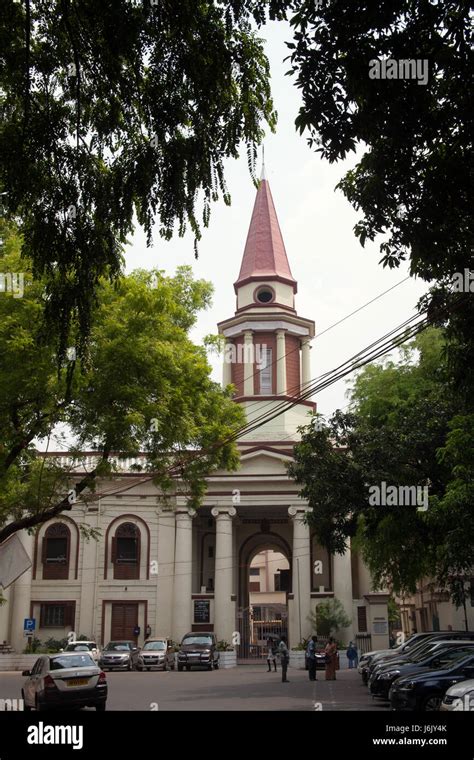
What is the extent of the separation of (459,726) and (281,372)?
1772 inches

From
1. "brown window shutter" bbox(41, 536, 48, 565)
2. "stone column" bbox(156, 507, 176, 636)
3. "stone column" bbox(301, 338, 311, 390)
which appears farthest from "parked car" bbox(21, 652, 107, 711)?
"stone column" bbox(301, 338, 311, 390)

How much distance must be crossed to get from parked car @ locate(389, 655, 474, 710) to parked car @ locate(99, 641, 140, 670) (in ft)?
86.9

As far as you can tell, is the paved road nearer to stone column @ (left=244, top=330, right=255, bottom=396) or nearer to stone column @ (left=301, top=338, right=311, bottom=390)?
stone column @ (left=244, top=330, right=255, bottom=396)

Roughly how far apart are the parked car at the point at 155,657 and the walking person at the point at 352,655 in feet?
30.1

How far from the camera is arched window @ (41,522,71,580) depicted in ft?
164

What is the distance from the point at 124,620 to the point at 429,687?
117 ft

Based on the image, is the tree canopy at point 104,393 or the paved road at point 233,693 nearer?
the tree canopy at point 104,393

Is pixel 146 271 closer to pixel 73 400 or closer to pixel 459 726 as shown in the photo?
pixel 73 400

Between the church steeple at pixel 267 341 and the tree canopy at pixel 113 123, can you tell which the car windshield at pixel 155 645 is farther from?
the tree canopy at pixel 113 123

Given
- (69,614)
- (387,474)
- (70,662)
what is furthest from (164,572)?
(70,662)

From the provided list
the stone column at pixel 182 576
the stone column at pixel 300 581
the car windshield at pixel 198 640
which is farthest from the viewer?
Result: the stone column at pixel 182 576

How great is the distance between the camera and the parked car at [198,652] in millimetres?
40469

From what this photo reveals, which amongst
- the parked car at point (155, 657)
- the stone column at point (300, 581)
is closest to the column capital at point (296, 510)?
the stone column at point (300, 581)

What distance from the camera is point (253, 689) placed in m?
26.9
